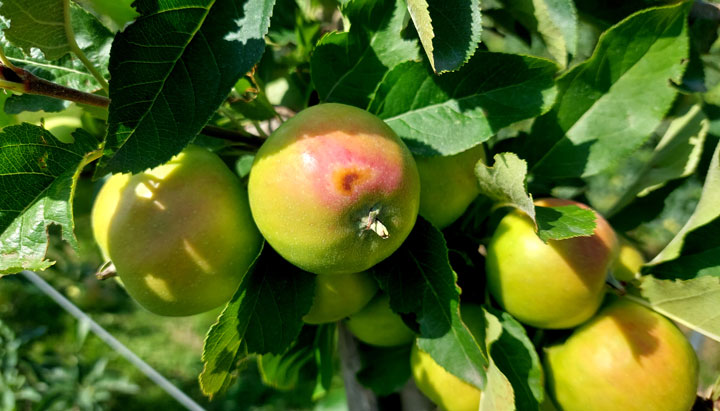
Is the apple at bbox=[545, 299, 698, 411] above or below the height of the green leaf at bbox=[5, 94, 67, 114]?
below

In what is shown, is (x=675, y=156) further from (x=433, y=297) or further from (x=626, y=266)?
(x=433, y=297)

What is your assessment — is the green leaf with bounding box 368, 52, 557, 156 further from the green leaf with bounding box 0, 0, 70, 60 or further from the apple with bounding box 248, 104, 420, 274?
the green leaf with bounding box 0, 0, 70, 60

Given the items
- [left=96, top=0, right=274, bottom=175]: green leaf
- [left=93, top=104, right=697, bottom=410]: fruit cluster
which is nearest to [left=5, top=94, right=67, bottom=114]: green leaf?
[left=93, top=104, right=697, bottom=410]: fruit cluster

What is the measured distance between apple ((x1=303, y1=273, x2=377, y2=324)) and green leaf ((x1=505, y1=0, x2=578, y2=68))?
36 centimetres

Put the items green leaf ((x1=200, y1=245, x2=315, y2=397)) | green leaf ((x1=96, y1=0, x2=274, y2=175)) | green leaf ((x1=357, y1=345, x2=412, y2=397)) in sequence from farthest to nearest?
green leaf ((x1=357, y1=345, x2=412, y2=397))
green leaf ((x1=200, y1=245, x2=315, y2=397))
green leaf ((x1=96, y1=0, x2=274, y2=175))

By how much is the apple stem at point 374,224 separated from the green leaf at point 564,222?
0.14m

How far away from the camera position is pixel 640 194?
785mm

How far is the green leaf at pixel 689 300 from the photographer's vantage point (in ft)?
2.00

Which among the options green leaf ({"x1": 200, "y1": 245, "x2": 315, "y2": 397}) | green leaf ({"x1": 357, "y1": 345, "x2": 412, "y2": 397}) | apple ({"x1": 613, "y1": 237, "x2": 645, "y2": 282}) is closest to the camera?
green leaf ({"x1": 200, "y1": 245, "x2": 315, "y2": 397})

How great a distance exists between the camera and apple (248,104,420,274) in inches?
→ 19.6

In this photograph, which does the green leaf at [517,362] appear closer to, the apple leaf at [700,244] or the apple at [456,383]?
the apple at [456,383]

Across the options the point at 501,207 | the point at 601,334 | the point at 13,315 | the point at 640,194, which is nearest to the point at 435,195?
the point at 501,207

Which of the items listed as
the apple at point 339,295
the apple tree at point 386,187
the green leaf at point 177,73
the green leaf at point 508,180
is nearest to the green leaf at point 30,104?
the apple tree at point 386,187

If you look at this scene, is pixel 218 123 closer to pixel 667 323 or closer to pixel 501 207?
pixel 501 207
